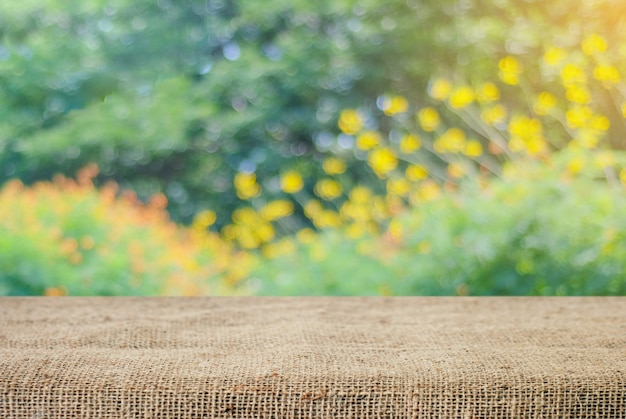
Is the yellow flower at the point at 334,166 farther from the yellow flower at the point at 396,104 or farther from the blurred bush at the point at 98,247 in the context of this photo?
the blurred bush at the point at 98,247

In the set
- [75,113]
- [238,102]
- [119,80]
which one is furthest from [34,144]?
[238,102]

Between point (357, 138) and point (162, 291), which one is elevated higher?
point (357, 138)

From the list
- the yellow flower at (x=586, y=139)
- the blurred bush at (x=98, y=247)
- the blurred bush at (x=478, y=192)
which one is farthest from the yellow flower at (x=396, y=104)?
the blurred bush at (x=98, y=247)

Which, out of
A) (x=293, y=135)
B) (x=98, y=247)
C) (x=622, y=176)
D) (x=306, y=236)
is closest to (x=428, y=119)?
(x=293, y=135)

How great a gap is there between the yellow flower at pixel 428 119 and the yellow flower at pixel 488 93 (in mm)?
157

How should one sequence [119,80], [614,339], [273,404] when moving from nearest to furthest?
[273,404] < [614,339] < [119,80]

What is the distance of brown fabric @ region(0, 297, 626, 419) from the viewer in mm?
1059

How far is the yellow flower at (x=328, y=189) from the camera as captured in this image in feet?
8.18

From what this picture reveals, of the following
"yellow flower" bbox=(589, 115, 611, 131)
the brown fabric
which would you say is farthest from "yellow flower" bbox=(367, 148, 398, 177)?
the brown fabric

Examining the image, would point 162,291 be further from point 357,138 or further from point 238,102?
point 357,138

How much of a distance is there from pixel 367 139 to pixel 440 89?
30cm

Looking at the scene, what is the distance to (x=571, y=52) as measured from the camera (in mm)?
2455

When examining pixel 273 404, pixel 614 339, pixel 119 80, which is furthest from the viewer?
pixel 119 80

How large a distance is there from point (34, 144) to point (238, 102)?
0.71 m
